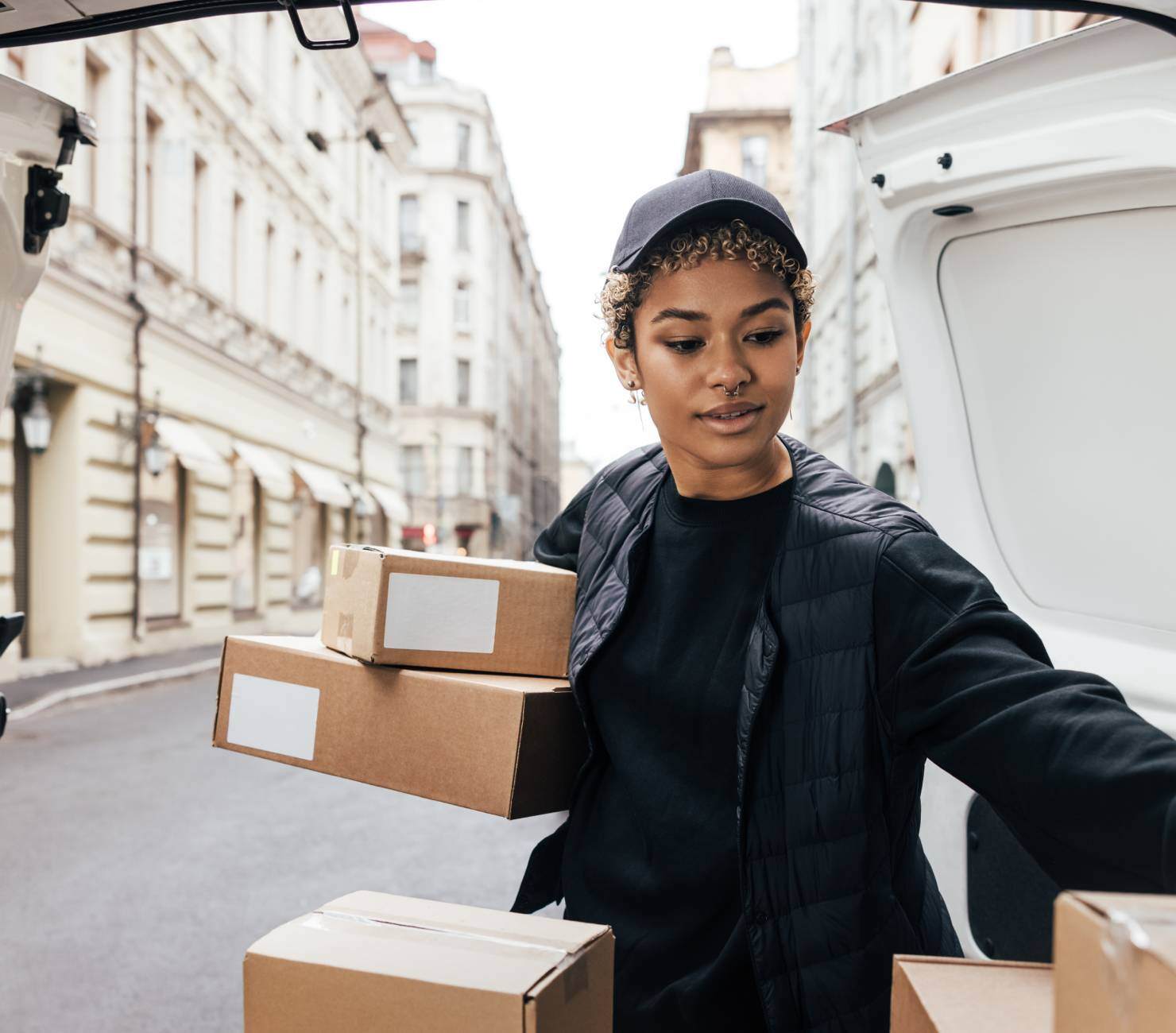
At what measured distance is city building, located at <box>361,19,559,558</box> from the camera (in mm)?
41344

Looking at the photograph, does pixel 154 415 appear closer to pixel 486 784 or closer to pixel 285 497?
pixel 285 497

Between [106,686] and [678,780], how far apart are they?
395 inches

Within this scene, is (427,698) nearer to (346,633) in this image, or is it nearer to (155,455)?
(346,633)

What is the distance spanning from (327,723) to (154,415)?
1260cm

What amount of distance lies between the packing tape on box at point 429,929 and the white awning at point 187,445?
42.4 ft

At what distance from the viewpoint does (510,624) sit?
1.86 metres

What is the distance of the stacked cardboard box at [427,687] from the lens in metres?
1.72

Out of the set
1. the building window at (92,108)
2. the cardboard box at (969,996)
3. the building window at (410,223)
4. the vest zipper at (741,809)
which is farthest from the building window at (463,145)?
the cardboard box at (969,996)

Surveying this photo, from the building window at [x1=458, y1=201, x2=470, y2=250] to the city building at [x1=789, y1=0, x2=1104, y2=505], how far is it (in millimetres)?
21402

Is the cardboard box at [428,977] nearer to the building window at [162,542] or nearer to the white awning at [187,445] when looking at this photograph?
the white awning at [187,445]

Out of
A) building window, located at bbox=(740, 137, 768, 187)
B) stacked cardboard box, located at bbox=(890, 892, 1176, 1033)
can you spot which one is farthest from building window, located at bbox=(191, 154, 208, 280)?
building window, located at bbox=(740, 137, 768, 187)

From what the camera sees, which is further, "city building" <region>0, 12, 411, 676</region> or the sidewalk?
"city building" <region>0, 12, 411, 676</region>

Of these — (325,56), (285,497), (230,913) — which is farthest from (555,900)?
(325,56)

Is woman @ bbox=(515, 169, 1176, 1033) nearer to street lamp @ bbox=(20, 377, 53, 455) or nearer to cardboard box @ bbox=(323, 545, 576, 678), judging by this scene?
cardboard box @ bbox=(323, 545, 576, 678)
